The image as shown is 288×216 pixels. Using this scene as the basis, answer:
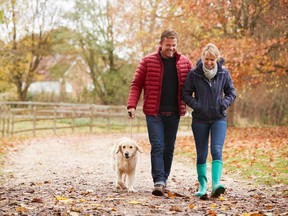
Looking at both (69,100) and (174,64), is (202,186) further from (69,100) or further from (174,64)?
(69,100)

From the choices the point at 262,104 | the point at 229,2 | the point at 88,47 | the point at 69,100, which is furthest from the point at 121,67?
the point at 229,2

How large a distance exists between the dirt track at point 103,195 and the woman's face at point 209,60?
1597 millimetres

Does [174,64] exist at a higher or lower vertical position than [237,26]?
lower

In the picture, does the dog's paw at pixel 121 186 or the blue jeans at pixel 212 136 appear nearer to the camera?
the blue jeans at pixel 212 136

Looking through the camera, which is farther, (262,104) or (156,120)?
(262,104)

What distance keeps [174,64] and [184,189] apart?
1851mm

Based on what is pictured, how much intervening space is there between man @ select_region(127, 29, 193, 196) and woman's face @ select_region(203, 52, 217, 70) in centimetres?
41

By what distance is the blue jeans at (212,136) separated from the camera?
19.5 feet

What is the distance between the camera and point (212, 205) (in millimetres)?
5348

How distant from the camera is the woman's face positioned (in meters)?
5.85

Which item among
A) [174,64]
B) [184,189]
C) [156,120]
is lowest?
[184,189]

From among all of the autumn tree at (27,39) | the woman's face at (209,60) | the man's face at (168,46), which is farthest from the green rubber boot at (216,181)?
the autumn tree at (27,39)

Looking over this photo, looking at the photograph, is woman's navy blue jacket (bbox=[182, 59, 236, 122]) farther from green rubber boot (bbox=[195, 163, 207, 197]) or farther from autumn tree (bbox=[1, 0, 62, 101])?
autumn tree (bbox=[1, 0, 62, 101])

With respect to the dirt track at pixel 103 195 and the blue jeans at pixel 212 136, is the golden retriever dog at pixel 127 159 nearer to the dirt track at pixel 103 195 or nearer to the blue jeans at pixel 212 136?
the dirt track at pixel 103 195
